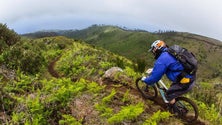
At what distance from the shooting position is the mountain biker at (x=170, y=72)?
1035 cm

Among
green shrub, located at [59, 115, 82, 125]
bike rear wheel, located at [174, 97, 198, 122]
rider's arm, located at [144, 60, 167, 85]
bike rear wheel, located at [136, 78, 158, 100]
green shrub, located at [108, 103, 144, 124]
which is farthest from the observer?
bike rear wheel, located at [136, 78, 158, 100]

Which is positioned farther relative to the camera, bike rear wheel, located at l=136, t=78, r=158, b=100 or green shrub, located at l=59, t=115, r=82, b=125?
bike rear wheel, located at l=136, t=78, r=158, b=100

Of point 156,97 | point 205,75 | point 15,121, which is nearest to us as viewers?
point 15,121

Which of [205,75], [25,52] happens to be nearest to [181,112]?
[25,52]

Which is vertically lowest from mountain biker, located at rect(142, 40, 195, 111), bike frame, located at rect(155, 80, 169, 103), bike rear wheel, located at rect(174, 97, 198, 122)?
bike rear wheel, located at rect(174, 97, 198, 122)

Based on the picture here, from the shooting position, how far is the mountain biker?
34.0 ft

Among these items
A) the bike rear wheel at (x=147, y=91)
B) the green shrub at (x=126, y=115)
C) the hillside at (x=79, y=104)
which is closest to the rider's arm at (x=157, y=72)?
the hillside at (x=79, y=104)

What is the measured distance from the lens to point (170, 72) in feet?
34.7

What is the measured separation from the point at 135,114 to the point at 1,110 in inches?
158

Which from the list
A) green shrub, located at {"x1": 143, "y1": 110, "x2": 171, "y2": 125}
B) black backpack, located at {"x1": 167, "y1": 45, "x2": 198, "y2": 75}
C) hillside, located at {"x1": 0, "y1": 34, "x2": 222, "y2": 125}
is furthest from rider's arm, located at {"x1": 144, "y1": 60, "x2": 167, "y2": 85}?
green shrub, located at {"x1": 143, "y1": 110, "x2": 171, "y2": 125}

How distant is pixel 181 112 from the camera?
36.2ft

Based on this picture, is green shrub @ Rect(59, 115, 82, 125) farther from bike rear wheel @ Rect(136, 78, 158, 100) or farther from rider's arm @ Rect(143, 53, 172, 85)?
bike rear wheel @ Rect(136, 78, 158, 100)

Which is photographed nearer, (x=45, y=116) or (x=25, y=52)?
(x=45, y=116)

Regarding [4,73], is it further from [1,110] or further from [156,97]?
[156,97]
